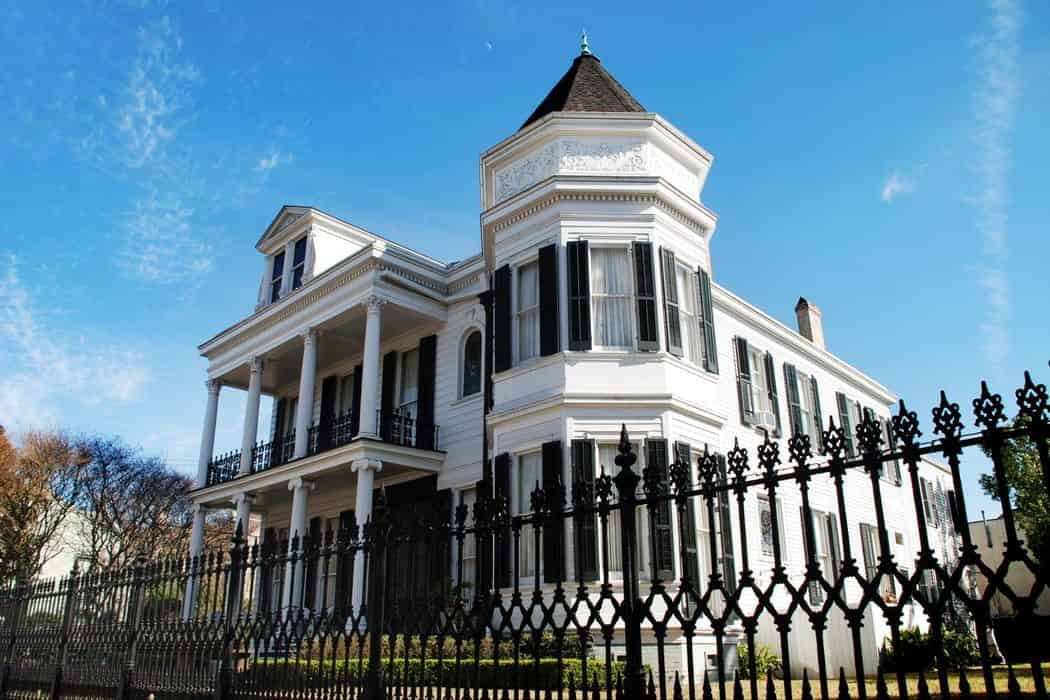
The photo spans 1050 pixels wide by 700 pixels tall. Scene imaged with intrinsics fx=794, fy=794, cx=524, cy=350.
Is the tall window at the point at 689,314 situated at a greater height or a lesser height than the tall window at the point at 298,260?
lesser

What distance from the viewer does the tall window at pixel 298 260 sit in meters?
24.0

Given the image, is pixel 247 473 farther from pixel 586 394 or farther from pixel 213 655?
pixel 213 655

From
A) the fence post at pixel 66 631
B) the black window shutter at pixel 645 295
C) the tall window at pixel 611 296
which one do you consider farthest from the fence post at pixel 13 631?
the black window shutter at pixel 645 295

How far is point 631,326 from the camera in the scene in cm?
1552

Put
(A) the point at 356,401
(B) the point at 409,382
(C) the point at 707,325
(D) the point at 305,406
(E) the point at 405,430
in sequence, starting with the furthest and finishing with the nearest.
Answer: (A) the point at 356,401
(B) the point at 409,382
(E) the point at 405,430
(D) the point at 305,406
(C) the point at 707,325

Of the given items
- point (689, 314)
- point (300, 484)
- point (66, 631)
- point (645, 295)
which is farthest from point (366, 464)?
point (66, 631)

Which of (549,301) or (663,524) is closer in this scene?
(663,524)

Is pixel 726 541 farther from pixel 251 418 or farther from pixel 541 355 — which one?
pixel 251 418

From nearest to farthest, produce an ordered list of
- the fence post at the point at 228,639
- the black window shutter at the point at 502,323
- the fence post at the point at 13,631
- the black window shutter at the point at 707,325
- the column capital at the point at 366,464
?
the fence post at the point at 228,639
the fence post at the point at 13,631
the black window shutter at the point at 707,325
the black window shutter at the point at 502,323
the column capital at the point at 366,464

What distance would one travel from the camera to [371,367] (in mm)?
19188

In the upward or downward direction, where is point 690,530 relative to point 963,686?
upward

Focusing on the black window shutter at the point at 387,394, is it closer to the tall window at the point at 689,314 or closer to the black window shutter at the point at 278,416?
the black window shutter at the point at 278,416

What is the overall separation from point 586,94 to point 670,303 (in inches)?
210

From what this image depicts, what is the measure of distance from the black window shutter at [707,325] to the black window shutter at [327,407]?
38.9ft
